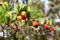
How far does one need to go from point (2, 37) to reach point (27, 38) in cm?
12

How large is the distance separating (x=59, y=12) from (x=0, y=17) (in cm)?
83

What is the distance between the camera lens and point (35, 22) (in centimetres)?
78

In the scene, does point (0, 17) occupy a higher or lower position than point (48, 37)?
higher

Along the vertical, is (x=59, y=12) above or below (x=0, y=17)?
below

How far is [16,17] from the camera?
75 cm

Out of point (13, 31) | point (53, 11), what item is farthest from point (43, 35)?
point (53, 11)

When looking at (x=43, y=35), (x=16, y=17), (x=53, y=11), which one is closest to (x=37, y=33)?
(x=43, y=35)

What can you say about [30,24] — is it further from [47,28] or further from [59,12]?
[59,12]

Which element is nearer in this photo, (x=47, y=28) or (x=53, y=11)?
(x=47, y=28)

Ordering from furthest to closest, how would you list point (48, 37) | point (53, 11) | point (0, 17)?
point (53, 11), point (48, 37), point (0, 17)

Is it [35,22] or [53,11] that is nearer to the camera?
[35,22]

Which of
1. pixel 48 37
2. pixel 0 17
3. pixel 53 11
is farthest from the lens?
pixel 53 11

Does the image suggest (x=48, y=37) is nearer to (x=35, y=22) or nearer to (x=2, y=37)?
(x=35, y=22)

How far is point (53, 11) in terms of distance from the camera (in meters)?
1.44
